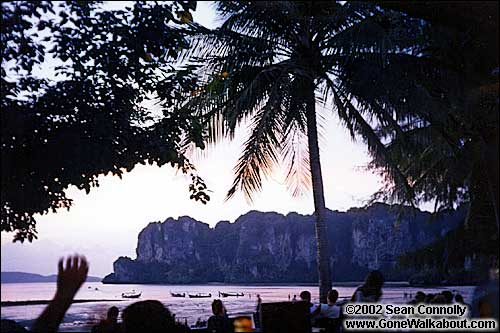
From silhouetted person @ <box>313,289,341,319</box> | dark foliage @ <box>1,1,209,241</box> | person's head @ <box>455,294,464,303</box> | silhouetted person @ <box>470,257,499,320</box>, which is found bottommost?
silhouetted person @ <box>313,289,341,319</box>

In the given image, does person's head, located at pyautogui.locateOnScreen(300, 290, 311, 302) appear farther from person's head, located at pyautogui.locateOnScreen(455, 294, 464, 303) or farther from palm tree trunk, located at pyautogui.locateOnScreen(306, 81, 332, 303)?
palm tree trunk, located at pyautogui.locateOnScreen(306, 81, 332, 303)

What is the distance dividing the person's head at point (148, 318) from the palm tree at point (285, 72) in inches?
239

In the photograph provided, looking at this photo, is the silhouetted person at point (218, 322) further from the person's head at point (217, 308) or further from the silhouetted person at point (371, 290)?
the silhouetted person at point (371, 290)

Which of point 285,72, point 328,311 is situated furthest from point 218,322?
point 285,72

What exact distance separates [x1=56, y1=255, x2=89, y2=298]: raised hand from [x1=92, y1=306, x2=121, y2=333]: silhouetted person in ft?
6.91

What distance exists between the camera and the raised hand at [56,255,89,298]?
10.5 ft

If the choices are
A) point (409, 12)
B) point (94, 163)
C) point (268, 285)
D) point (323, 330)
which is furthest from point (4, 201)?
point (268, 285)

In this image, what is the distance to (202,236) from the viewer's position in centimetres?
1207

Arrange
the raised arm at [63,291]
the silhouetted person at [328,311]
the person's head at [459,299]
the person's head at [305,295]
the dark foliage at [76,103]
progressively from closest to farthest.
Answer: the raised arm at [63,291], the dark foliage at [76,103], the silhouetted person at [328,311], the person's head at [459,299], the person's head at [305,295]

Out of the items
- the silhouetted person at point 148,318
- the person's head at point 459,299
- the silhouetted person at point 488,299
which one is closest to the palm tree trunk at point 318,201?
the person's head at point 459,299

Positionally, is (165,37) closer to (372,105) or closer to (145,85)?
(145,85)

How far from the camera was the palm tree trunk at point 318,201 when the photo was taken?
32.0ft

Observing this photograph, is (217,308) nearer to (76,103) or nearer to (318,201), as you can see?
(76,103)

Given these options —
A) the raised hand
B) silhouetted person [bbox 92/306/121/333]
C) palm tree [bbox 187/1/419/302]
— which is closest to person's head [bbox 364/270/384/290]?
silhouetted person [bbox 92/306/121/333]
